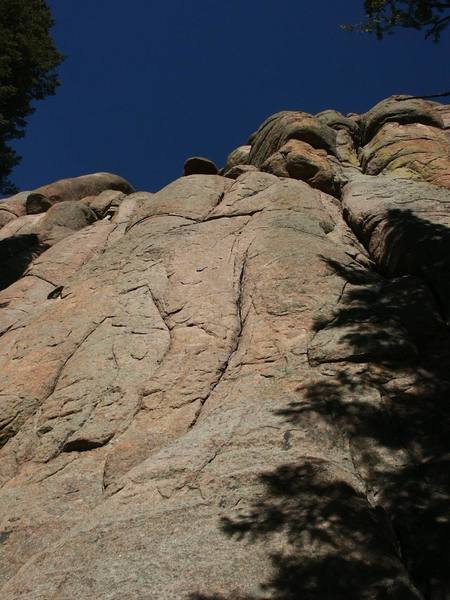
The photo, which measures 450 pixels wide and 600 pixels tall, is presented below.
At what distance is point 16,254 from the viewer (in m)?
23.2

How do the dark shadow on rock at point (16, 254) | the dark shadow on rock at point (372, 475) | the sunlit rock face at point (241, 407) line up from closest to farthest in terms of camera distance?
the dark shadow on rock at point (372, 475) < the sunlit rock face at point (241, 407) < the dark shadow on rock at point (16, 254)

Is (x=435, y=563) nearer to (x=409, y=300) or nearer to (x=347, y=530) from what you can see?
(x=347, y=530)

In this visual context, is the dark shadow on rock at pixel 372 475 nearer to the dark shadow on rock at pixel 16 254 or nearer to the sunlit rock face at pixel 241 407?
the sunlit rock face at pixel 241 407

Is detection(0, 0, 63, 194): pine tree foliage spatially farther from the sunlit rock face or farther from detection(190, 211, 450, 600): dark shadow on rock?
detection(190, 211, 450, 600): dark shadow on rock

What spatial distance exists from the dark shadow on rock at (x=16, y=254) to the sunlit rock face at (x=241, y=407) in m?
5.26

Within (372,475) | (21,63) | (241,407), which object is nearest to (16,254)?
(21,63)

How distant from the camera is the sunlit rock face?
5.46 meters

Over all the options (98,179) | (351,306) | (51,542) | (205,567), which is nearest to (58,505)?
(51,542)

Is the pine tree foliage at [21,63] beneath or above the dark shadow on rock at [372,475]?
above

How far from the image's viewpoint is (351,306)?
9.73 metres

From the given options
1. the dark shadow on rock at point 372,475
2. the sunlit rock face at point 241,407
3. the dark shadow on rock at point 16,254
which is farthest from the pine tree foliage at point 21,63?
the dark shadow on rock at point 372,475

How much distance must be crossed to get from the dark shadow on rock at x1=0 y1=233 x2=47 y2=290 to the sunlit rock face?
5.26 m

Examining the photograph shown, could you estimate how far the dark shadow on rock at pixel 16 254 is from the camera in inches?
868

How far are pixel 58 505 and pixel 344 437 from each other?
405 cm
